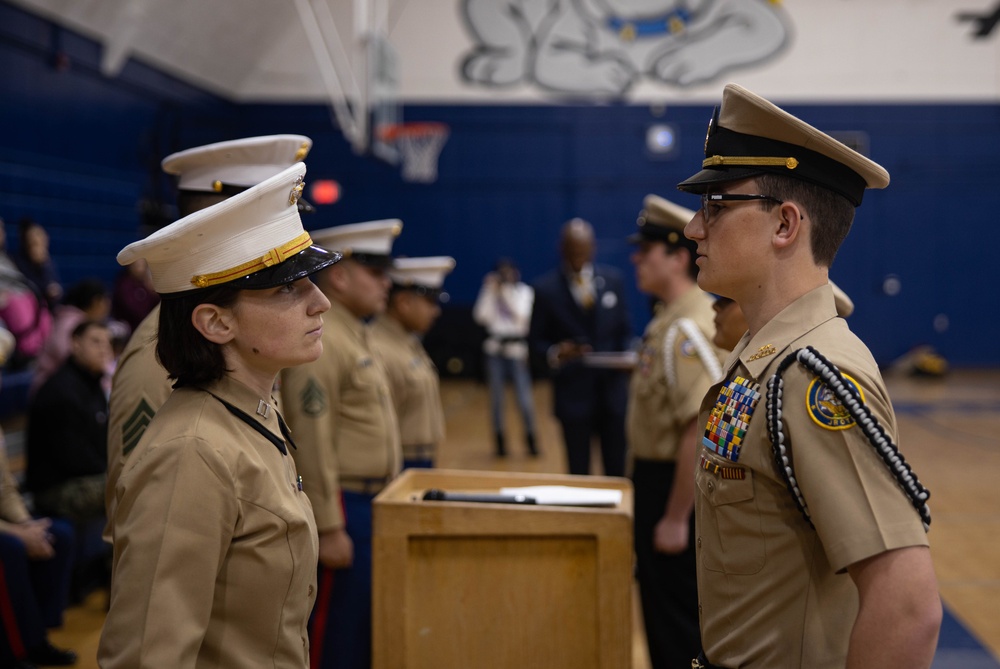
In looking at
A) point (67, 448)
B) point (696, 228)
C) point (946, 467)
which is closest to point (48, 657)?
point (67, 448)

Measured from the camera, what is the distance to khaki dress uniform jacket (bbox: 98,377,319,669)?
4.52ft

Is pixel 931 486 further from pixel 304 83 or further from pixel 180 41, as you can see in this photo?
pixel 304 83

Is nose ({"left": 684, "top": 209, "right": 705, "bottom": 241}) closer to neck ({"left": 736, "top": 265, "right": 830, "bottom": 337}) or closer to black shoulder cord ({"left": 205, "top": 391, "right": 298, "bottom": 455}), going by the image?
neck ({"left": 736, "top": 265, "right": 830, "bottom": 337})

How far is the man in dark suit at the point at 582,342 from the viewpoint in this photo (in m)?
5.10

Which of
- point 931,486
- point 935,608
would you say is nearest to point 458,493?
point 935,608

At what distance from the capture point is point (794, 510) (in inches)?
55.6

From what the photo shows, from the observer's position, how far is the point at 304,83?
13.9 m

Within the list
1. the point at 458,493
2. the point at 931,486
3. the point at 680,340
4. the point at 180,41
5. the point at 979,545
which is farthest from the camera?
the point at 180,41

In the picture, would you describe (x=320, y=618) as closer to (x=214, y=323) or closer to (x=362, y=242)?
(x=362, y=242)

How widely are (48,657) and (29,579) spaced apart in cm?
33

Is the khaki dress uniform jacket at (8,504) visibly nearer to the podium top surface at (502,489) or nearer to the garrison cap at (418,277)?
the garrison cap at (418,277)

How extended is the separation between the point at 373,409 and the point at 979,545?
13.3 feet

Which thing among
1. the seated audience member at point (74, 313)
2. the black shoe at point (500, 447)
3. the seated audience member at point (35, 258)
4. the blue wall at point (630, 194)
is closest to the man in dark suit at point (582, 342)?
the black shoe at point (500, 447)

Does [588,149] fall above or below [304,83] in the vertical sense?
below
